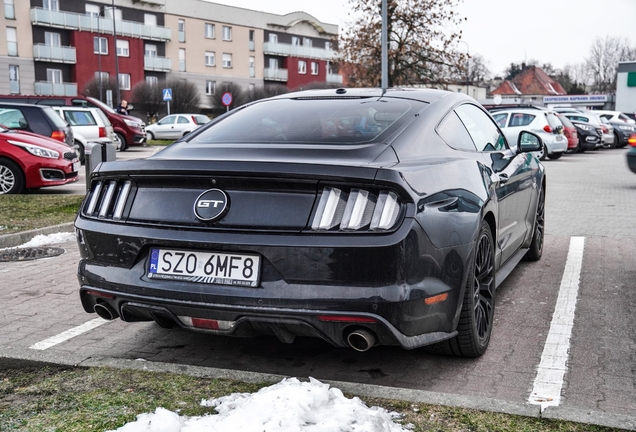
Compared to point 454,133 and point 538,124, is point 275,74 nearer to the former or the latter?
point 538,124

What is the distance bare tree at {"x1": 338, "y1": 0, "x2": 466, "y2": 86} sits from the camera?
34.8 meters

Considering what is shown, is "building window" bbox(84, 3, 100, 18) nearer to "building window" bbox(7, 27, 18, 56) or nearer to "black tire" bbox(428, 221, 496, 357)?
"building window" bbox(7, 27, 18, 56)

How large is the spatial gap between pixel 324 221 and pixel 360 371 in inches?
41.4

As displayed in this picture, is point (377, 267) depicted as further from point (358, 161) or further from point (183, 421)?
point (183, 421)

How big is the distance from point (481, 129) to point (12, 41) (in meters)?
54.6

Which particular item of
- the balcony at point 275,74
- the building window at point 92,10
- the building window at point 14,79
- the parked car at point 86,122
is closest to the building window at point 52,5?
the building window at point 92,10

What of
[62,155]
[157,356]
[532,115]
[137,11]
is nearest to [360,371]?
[157,356]

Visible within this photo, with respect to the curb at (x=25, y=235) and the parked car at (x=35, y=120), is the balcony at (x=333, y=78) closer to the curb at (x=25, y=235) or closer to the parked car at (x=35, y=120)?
the parked car at (x=35, y=120)

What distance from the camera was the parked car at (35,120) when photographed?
1407 cm

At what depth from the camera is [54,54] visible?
5562 centimetres

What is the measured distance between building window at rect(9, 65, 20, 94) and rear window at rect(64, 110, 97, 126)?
37103 mm

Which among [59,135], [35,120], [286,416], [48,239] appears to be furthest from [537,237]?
[35,120]

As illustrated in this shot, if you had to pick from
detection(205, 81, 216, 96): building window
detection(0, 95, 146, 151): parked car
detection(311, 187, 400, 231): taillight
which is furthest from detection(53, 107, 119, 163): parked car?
detection(205, 81, 216, 96): building window

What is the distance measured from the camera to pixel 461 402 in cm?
330
